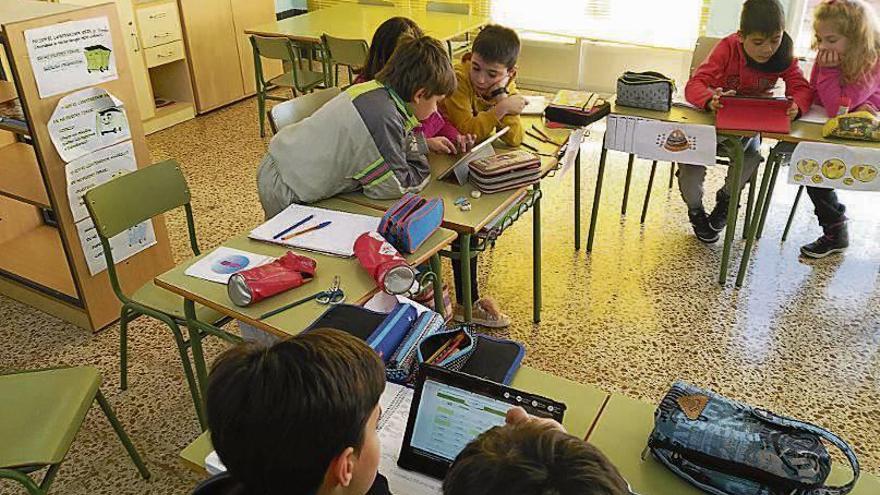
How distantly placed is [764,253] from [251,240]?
2.40 m

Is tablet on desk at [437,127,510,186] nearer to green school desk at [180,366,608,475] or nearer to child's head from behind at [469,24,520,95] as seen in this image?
child's head from behind at [469,24,520,95]

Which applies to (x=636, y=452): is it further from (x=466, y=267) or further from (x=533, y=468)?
(x=466, y=267)

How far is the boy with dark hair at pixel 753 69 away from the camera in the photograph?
9.42ft

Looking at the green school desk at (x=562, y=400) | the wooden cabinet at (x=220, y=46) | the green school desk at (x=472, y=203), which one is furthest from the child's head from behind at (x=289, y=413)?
the wooden cabinet at (x=220, y=46)

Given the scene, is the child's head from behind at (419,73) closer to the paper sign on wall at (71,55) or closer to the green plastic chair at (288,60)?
the paper sign on wall at (71,55)

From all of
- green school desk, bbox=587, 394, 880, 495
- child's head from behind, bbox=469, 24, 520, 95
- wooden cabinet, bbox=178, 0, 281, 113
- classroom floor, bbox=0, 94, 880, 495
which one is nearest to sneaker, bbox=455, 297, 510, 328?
classroom floor, bbox=0, 94, 880, 495

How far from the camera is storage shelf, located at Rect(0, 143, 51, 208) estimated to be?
100.0 inches

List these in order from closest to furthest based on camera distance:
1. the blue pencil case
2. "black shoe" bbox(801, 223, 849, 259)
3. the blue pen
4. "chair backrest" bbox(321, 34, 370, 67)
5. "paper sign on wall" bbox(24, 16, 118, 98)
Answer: the blue pencil case → the blue pen → "paper sign on wall" bbox(24, 16, 118, 98) → "black shoe" bbox(801, 223, 849, 259) → "chair backrest" bbox(321, 34, 370, 67)

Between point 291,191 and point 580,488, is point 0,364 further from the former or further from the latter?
point 580,488

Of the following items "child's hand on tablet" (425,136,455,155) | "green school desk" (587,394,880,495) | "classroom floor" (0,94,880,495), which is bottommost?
"classroom floor" (0,94,880,495)

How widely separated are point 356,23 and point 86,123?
2.93m

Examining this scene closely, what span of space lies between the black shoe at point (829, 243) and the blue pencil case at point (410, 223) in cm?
210

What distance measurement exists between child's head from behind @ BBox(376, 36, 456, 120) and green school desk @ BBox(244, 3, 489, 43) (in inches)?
99.5

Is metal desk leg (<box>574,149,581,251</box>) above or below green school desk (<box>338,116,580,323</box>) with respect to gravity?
below
